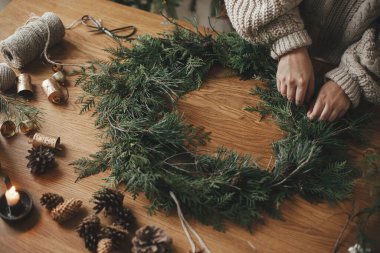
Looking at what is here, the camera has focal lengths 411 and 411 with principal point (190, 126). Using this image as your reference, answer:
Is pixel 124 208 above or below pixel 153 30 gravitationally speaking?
below

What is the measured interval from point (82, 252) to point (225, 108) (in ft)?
1.65

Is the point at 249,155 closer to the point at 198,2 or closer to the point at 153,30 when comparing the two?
the point at 153,30

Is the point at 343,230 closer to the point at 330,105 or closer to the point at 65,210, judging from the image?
the point at 330,105

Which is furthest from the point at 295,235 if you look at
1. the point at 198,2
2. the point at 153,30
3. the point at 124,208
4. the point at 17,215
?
the point at 198,2

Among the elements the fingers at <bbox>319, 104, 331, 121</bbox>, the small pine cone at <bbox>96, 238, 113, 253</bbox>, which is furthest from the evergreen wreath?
the small pine cone at <bbox>96, 238, 113, 253</bbox>

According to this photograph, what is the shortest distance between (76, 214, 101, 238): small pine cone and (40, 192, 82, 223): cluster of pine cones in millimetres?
39

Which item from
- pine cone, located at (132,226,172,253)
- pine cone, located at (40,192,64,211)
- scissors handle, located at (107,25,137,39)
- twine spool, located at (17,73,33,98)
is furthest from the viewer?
scissors handle, located at (107,25,137,39)

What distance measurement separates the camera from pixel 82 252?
83 cm

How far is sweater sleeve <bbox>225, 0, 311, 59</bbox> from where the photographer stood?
0.99 metres

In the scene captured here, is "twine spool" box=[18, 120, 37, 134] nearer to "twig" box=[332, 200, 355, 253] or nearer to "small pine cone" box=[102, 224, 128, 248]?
"small pine cone" box=[102, 224, 128, 248]

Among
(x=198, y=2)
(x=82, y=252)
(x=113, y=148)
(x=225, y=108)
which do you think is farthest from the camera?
(x=198, y=2)

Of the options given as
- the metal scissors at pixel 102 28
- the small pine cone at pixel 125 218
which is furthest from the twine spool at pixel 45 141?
the metal scissors at pixel 102 28

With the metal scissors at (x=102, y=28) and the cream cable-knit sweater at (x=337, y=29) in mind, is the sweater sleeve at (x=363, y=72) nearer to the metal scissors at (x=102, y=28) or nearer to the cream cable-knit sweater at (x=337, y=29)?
the cream cable-knit sweater at (x=337, y=29)

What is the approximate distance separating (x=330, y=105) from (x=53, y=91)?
2.31 ft
